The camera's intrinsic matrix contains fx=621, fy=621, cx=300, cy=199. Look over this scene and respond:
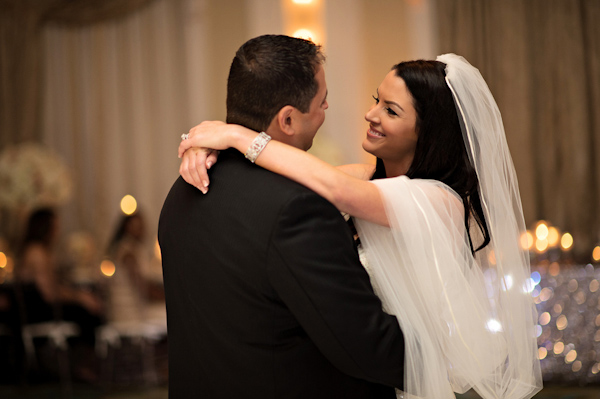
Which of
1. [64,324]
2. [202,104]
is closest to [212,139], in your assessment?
[64,324]

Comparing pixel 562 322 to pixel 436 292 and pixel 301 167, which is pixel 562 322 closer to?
pixel 436 292

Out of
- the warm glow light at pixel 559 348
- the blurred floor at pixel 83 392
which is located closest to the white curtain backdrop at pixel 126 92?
the blurred floor at pixel 83 392

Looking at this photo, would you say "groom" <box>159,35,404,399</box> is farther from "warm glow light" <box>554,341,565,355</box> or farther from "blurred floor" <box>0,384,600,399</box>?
"blurred floor" <box>0,384,600,399</box>

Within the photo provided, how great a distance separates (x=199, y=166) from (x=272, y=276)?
354 millimetres

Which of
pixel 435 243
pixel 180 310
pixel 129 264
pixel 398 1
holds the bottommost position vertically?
pixel 129 264

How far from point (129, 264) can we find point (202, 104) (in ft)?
9.20

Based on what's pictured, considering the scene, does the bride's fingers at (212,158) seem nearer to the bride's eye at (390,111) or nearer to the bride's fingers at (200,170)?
the bride's fingers at (200,170)

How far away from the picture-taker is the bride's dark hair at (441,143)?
78.2 inches

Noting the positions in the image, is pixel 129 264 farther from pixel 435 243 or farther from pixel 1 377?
pixel 435 243

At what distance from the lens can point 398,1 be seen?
296 inches

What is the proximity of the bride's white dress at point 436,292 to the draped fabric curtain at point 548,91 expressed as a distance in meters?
5.51

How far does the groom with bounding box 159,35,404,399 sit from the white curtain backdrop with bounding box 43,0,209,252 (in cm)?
613

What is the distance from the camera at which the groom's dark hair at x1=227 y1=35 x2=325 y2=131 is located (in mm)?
1536

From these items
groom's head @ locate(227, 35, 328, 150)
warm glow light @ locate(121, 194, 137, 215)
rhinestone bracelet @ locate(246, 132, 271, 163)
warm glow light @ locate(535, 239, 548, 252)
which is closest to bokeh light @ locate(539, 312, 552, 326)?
warm glow light @ locate(535, 239, 548, 252)
